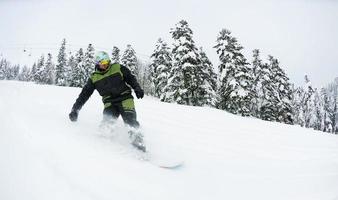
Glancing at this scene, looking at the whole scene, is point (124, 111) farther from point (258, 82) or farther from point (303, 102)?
point (303, 102)

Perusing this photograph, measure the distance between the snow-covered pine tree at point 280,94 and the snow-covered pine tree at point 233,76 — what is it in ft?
17.9

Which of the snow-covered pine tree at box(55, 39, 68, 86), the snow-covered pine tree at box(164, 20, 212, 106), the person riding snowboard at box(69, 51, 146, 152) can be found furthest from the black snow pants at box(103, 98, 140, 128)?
the snow-covered pine tree at box(55, 39, 68, 86)

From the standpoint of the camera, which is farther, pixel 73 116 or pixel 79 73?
pixel 79 73

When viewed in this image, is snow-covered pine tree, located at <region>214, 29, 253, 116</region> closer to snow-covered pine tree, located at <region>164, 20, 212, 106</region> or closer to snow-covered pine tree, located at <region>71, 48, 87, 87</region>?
snow-covered pine tree, located at <region>164, 20, 212, 106</region>

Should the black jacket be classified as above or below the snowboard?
above

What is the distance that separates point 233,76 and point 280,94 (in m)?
8.65

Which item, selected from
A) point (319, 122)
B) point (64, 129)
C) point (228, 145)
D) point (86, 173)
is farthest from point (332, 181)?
point (319, 122)

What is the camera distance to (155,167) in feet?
16.5

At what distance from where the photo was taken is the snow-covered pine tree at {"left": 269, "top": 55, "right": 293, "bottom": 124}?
33.4m

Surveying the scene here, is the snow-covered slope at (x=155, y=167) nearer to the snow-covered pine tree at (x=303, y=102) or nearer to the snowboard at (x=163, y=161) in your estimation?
the snowboard at (x=163, y=161)

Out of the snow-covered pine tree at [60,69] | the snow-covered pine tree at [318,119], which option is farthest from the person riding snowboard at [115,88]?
the snow-covered pine tree at [318,119]

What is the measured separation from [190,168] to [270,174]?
148 centimetres

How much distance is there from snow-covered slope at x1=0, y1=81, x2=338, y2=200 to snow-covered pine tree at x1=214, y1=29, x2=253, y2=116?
19972 millimetres

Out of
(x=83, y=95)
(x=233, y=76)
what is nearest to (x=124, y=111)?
(x=83, y=95)
